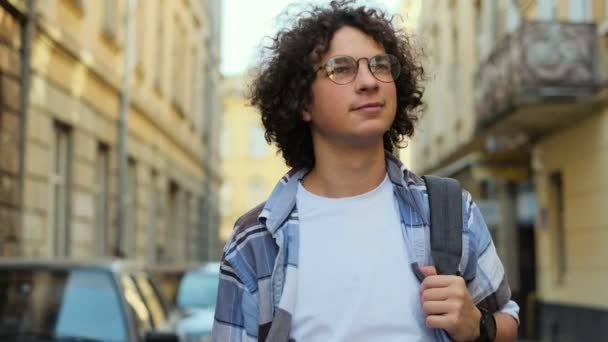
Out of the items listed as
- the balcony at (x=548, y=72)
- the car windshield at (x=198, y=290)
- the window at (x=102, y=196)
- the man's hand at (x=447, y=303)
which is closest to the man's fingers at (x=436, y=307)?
the man's hand at (x=447, y=303)

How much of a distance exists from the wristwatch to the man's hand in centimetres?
5

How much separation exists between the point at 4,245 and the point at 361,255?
9.90m

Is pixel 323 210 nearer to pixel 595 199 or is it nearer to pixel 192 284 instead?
pixel 192 284

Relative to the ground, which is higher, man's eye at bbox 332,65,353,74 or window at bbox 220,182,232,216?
window at bbox 220,182,232,216

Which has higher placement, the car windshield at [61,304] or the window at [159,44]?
the window at [159,44]

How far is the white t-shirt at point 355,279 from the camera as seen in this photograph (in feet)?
7.96

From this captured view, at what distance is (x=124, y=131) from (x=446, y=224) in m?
16.1

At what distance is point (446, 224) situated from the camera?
8.26 feet

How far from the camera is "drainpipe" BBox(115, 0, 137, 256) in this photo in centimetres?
1794

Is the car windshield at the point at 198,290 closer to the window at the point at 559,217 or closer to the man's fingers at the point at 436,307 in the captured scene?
the window at the point at 559,217

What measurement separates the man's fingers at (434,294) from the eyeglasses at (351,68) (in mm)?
565

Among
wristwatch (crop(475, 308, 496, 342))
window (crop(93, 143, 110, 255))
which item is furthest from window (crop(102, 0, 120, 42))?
wristwatch (crop(475, 308, 496, 342))

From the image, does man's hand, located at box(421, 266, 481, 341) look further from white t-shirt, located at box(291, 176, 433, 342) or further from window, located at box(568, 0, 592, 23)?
window, located at box(568, 0, 592, 23)

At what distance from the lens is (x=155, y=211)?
23.8m
